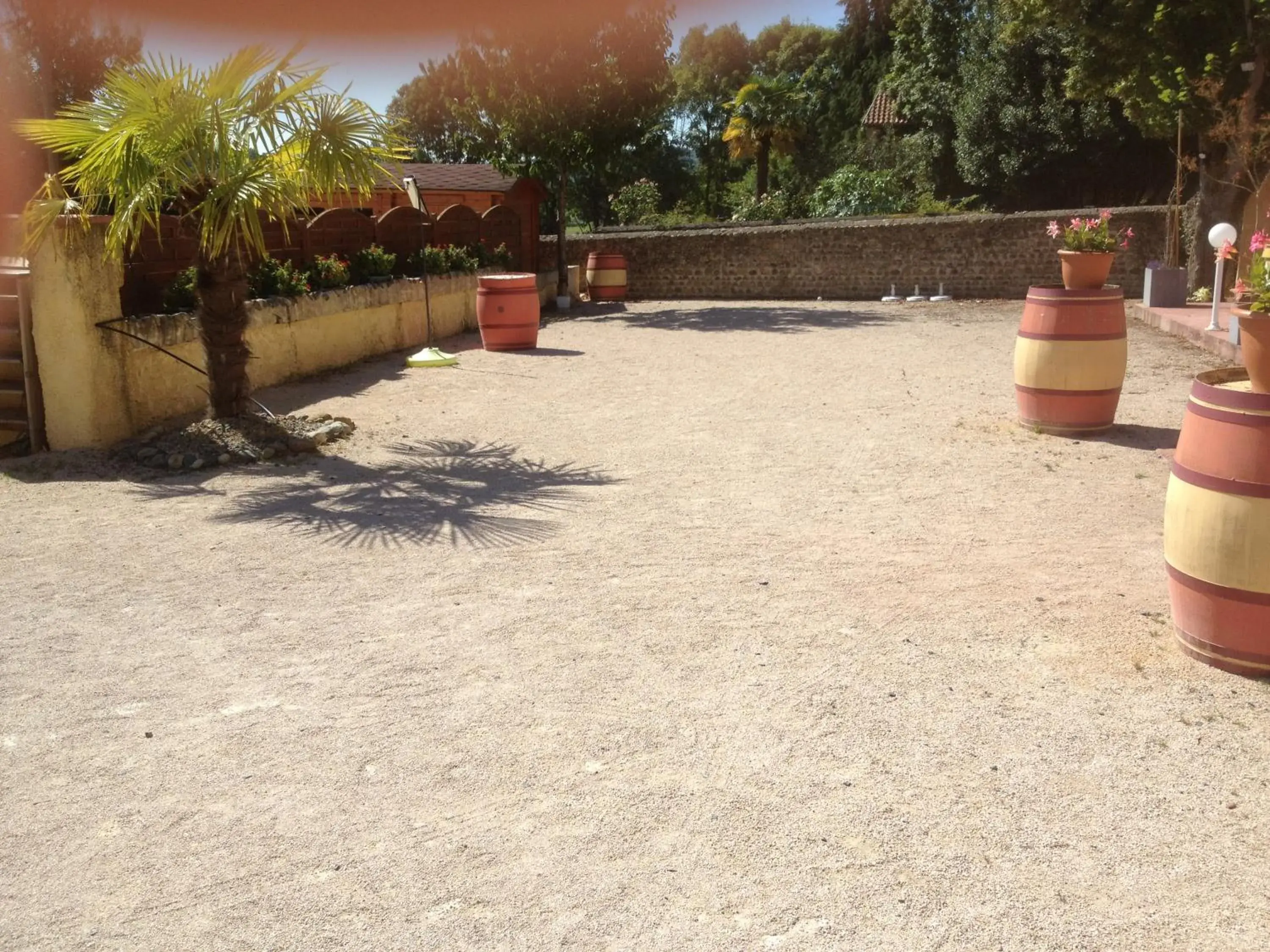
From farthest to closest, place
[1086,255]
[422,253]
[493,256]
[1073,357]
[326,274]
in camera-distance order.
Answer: [493,256]
[422,253]
[326,274]
[1086,255]
[1073,357]

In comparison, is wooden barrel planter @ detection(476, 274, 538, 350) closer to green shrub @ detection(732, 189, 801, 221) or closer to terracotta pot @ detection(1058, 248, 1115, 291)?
terracotta pot @ detection(1058, 248, 1115, 291)

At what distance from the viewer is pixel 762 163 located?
38531 millimetres

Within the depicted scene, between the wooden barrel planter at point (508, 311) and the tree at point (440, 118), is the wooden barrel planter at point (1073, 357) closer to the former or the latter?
the tree at point (440, 118)

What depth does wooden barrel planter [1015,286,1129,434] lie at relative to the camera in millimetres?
7691

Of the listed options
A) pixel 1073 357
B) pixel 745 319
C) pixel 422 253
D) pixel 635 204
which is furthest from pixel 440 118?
pixel 635 204

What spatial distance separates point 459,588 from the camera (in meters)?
4.98

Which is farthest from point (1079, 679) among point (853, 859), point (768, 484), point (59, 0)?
point (59, 0)

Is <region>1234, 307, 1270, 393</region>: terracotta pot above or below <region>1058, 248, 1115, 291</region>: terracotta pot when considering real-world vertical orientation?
below

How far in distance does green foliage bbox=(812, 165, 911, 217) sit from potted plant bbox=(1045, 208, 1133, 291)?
66.2 ft

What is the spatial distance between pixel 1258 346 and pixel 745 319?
14805 mm

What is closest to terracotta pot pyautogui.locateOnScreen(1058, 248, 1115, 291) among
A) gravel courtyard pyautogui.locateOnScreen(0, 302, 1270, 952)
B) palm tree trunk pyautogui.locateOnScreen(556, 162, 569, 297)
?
gravel courtyard pyautogui.locateOnScreen(0, 302, 1270, 952)

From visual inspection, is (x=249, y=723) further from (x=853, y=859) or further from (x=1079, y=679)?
(x=1079, y=679)

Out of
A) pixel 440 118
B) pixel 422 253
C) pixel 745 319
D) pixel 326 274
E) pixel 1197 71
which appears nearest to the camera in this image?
pixel 326 274

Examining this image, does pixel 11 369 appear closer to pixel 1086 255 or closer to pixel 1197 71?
pixel 1086 255
